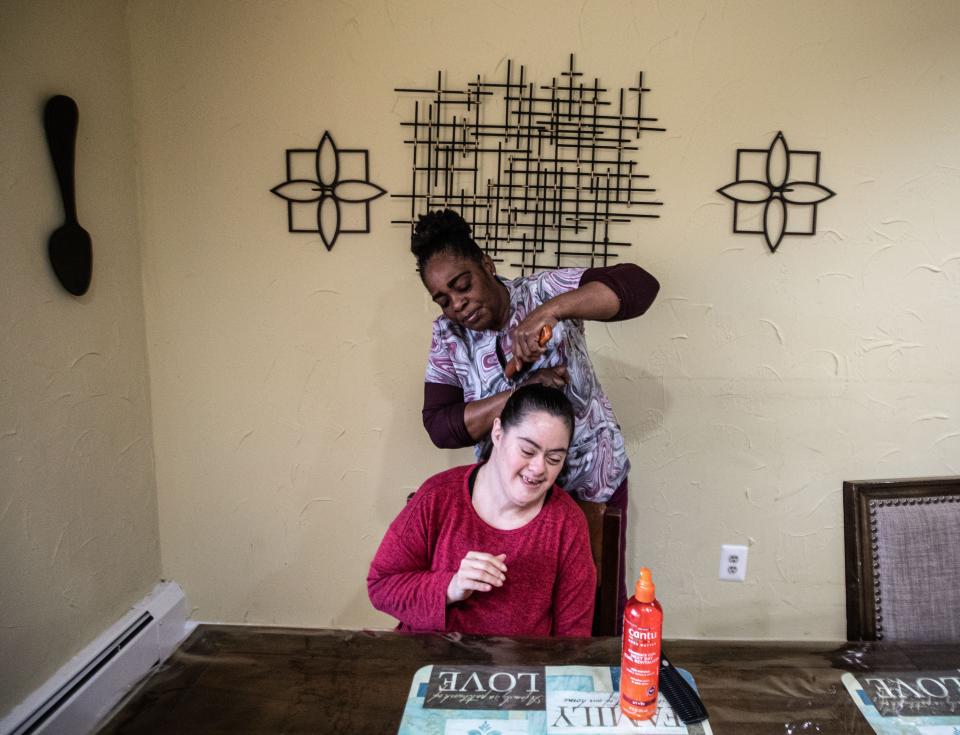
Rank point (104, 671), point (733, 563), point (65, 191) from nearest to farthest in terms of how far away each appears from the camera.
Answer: point (65, 191), point (104, 671), point (733, 563)

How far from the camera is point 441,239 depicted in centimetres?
143

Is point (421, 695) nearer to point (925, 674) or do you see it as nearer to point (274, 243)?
point (925, 674)

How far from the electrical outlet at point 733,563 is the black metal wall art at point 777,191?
100 cm

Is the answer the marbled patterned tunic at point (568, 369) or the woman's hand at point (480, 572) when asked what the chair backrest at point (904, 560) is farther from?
the woman's hand at point (480, 572)

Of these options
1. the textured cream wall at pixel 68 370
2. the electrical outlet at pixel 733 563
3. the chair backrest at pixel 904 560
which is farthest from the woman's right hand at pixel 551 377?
the textured cream wall at pixel 68 370

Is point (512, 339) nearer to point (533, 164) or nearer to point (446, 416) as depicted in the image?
point (446, 416)

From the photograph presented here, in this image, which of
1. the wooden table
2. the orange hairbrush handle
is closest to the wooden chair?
the wooden table

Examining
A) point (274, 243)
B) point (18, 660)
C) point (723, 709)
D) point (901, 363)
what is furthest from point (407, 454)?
point (901, 363)

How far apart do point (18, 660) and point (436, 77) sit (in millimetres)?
1955

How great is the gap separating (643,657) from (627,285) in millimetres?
879

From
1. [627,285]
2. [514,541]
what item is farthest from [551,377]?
[514,541]

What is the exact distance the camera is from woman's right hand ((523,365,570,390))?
1480 mm

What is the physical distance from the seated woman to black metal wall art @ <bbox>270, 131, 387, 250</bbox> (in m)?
0.99

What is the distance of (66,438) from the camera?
173cm
